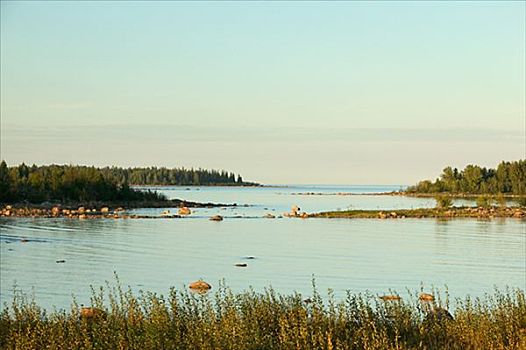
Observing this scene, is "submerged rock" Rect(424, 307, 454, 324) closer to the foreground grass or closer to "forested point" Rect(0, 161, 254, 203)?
the foreground grass

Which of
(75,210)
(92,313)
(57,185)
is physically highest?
(57,185)

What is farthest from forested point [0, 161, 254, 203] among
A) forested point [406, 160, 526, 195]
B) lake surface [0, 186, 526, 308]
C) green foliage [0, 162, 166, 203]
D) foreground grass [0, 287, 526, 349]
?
foreground grass [0, 287, 526, 349]

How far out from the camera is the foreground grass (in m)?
12.0

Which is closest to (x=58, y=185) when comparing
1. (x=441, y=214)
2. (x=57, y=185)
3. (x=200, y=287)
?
(x=57, y=185)

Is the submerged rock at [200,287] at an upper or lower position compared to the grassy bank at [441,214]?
lower

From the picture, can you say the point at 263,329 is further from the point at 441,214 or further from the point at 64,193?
the point at 64,193

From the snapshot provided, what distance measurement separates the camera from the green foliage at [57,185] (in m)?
82.9

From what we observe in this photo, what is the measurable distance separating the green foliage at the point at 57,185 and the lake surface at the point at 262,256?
21.5 meters

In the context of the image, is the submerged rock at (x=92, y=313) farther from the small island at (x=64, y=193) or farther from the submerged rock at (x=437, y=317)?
the small island at (x=64, y=193)

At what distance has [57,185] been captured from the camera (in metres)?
85.6

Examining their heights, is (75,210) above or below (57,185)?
below

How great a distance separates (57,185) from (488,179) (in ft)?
238

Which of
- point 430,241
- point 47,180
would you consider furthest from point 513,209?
point 47,180

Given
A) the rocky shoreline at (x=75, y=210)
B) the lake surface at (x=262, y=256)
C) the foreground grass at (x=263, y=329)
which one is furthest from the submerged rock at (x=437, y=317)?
the rocky shoreline at (x=75, y=210)
